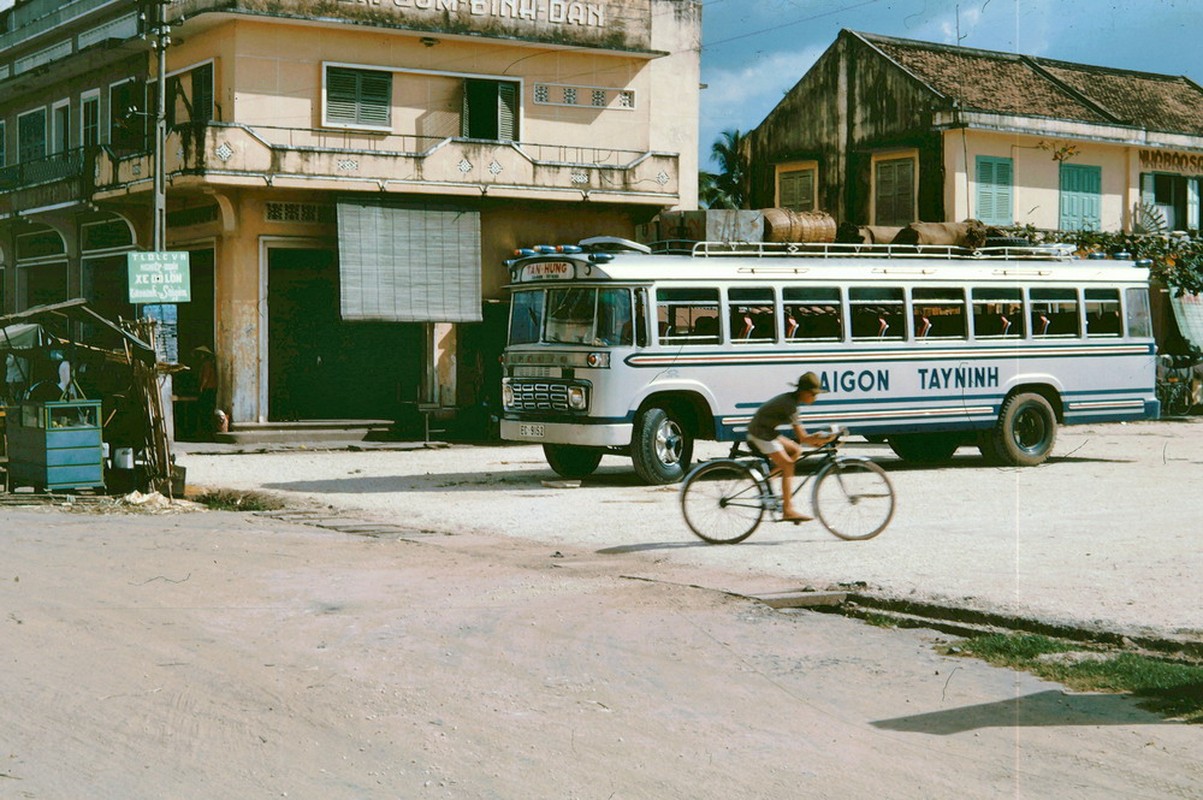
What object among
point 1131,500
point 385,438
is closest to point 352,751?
point 1131,500

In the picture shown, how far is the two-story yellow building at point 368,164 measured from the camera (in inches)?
1051

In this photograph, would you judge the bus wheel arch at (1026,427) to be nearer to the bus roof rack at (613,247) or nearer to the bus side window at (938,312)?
the bus side window at (938,312)

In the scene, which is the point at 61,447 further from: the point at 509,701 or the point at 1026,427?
the point at 1026,427

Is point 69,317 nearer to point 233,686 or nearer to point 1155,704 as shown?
point 233,686

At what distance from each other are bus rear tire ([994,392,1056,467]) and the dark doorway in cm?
1208

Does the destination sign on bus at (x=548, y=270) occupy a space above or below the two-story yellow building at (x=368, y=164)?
below

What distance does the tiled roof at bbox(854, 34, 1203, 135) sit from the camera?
34719 millimetres

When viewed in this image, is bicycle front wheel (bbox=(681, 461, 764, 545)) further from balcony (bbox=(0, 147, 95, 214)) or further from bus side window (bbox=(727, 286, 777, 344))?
balcony (bbox=(0, 147, 95, 214))

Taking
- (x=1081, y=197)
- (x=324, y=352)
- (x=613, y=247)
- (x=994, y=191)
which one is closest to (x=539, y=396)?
(x=613, y=247)

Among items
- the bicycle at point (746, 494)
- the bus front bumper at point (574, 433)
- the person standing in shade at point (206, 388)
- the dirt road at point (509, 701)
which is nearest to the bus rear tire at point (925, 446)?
the bus front bumper at point (574, 433)

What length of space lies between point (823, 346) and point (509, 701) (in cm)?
1305

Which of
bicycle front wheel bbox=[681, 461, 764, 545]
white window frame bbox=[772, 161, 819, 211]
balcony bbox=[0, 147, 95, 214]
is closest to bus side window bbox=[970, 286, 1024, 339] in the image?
bicycle front wheel bbox=[681, 461, 764, 545]

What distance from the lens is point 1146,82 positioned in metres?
39.9

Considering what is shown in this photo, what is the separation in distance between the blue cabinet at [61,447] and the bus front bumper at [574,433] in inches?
194
